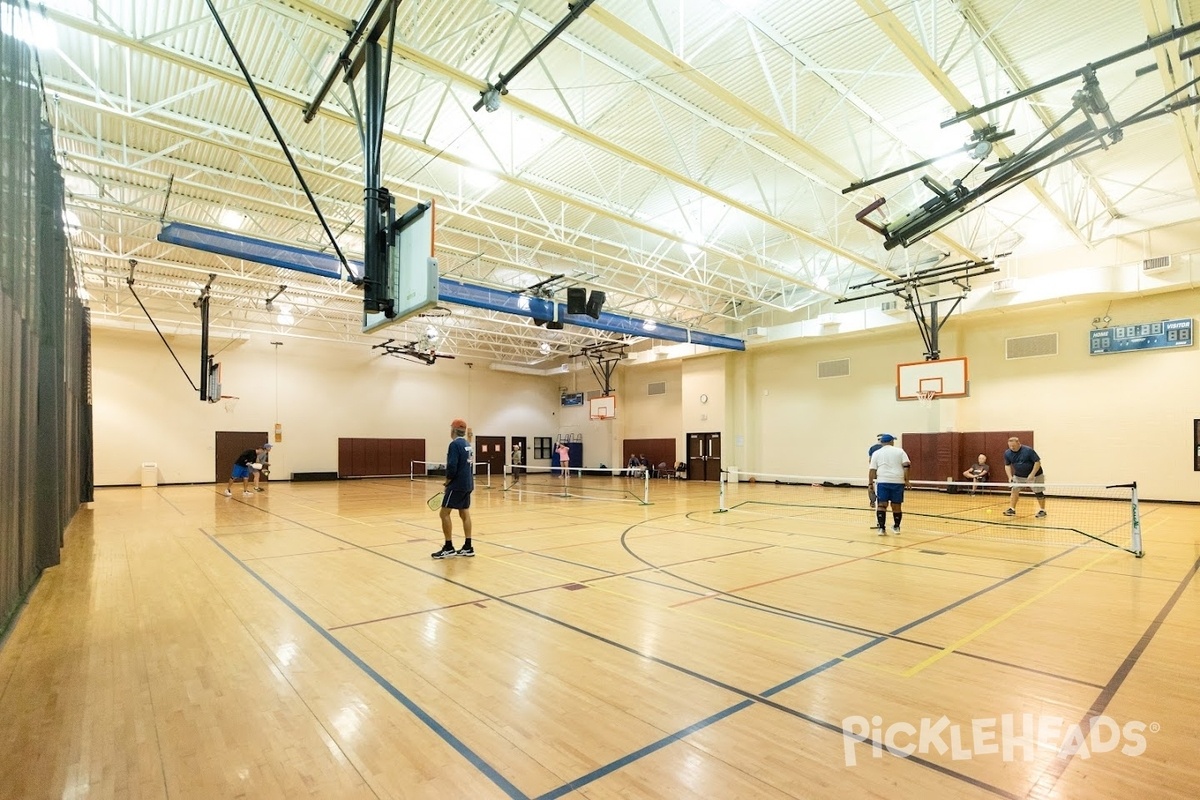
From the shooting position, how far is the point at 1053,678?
156 inches

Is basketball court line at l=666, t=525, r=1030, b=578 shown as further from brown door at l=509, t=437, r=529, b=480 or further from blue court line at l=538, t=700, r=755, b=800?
brown door at l=509, t=437, r=529, b=480

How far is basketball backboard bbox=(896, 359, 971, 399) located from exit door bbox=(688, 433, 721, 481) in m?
9.15

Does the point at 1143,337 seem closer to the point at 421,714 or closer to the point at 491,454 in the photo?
the point at 421,714

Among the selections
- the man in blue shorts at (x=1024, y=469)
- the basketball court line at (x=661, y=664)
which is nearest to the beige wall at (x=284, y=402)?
the basketball court line at (x=661, y=664)

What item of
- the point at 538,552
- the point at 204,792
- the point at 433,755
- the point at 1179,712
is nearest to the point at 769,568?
the point at 538,552

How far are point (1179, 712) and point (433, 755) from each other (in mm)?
4315

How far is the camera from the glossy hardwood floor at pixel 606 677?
9.37ft

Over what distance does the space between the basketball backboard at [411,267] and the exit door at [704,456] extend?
2137 centimetres

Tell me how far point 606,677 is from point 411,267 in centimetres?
384

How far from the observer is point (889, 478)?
9828 millimetres

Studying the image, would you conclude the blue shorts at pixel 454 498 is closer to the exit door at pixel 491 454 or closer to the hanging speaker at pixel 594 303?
the hanging speaker at pixel 594 303

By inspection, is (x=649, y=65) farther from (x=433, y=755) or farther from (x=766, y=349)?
(x=766, y=349)

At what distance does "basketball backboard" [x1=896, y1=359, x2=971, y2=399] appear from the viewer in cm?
1612
